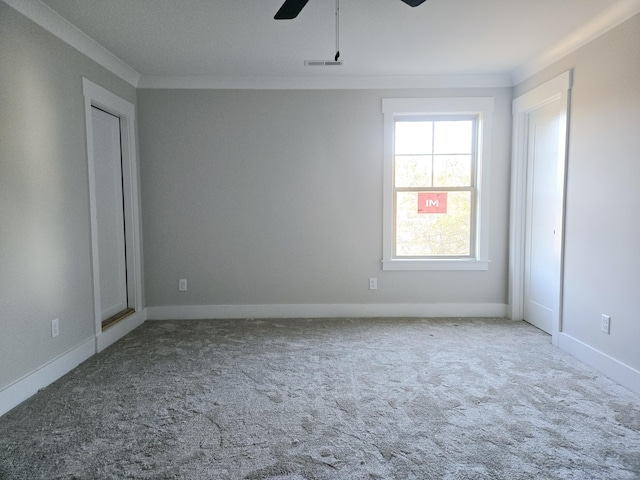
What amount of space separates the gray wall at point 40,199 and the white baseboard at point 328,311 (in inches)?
44.0

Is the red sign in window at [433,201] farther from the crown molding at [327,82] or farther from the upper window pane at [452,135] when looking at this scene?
the crown molding at [327,82]

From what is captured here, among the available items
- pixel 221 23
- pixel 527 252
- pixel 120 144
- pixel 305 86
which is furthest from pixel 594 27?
pixel 120 144

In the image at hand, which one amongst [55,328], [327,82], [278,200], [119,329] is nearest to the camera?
[55,328]

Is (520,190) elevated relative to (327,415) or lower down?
elevated

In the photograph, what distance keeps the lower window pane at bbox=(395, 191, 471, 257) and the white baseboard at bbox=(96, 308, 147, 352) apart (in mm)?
2996

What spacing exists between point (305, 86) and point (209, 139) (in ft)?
4.02

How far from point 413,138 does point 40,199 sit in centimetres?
357

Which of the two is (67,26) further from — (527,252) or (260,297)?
(527,252)

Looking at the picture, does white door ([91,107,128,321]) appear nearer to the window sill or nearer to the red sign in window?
the window sill

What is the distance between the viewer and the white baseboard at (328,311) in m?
4.24

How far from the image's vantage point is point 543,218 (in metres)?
3.74

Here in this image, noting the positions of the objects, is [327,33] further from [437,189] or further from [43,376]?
[43,376]

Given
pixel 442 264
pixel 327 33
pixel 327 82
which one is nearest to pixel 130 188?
pixel 327 82

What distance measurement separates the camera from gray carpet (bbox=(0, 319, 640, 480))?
5.90 feet
